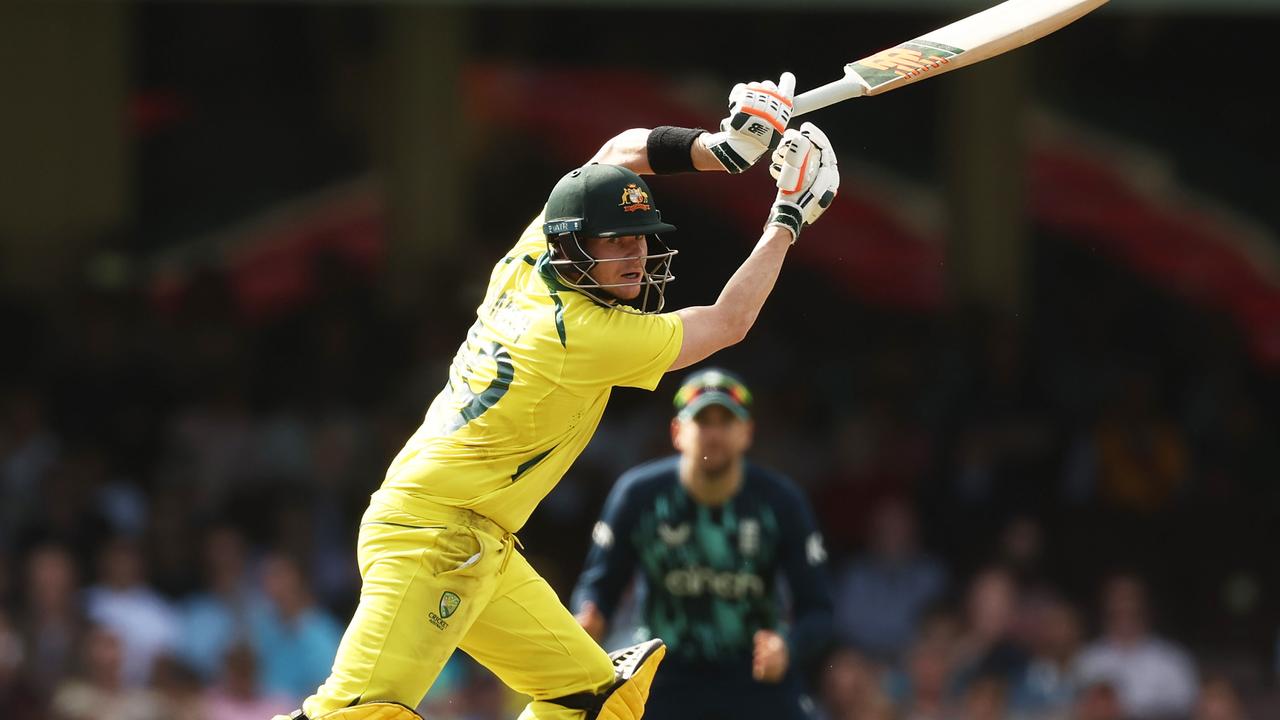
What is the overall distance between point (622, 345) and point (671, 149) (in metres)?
0.71

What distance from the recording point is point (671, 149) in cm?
484

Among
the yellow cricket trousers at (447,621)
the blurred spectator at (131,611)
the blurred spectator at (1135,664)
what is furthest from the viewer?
the blurred spectator at (1135,664)

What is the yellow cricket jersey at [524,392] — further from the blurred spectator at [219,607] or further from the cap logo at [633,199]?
the blurred spectator at [219,607]

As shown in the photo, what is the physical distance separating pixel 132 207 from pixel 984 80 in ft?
14.4

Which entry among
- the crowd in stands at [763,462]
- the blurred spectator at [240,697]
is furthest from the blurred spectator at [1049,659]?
the blurred spectator at [240,697]

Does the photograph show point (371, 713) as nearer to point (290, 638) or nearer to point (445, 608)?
point (445, 608)

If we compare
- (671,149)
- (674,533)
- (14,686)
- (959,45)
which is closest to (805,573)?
(674,533)

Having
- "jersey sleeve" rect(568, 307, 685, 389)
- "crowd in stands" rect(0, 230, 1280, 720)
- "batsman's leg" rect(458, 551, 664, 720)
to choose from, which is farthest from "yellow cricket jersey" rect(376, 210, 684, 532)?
"crowd in stands" rect(0, 230, 1280, 720)

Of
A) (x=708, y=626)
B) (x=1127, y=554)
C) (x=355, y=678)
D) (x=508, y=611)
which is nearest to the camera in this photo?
(x=355, y=678)

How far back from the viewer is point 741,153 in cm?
464

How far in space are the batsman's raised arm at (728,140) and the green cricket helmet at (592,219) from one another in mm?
297

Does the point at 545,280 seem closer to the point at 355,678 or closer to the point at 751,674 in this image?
the point at 355,678

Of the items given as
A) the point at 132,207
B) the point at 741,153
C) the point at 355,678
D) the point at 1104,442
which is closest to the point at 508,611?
the point at 355,678

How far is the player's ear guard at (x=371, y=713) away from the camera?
4.18 meters
